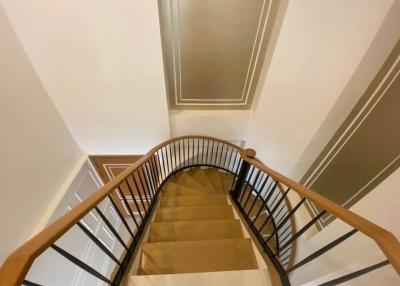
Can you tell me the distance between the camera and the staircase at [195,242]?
1657 millimetres

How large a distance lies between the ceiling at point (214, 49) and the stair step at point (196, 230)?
176cm

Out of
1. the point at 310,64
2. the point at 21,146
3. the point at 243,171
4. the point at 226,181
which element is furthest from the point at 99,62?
the point at 226,181

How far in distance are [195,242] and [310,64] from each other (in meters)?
1.92

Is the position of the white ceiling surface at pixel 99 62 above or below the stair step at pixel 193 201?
above

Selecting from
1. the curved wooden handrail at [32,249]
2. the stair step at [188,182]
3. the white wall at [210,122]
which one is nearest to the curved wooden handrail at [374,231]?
the curved wooden handrail at [32,249]

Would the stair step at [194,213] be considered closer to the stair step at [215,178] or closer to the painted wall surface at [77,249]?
the stair step at [215,178]

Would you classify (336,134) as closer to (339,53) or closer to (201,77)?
(339,53)

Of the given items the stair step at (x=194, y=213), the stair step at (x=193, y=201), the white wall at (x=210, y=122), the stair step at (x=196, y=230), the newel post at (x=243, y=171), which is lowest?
the stair step at (x=196, y=230)

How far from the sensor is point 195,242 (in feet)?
5.92

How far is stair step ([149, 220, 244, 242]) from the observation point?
83.0 inches

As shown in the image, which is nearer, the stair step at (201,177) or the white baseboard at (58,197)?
the white baseboard at (58,197)

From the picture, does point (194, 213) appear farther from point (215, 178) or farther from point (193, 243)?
point (215, 178)

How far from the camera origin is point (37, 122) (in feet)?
7.84

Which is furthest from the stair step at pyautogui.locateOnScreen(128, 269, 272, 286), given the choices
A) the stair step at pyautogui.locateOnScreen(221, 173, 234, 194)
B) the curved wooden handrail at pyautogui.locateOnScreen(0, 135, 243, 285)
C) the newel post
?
the stair step at pyautogui.locateOnScreen(221, 173, 234, 194)
